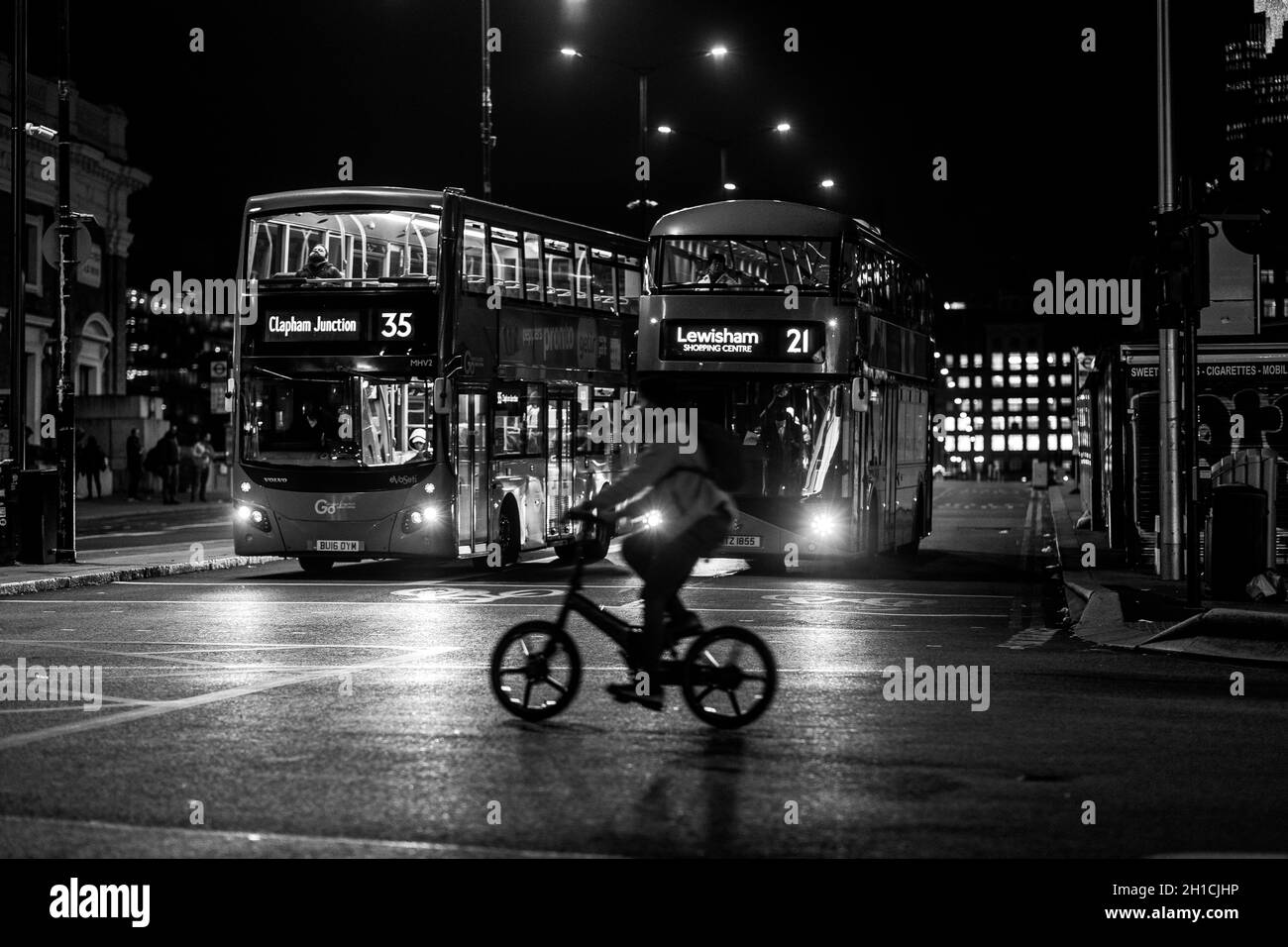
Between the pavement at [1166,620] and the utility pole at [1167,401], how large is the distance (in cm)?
43

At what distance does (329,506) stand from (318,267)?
2.76 meters

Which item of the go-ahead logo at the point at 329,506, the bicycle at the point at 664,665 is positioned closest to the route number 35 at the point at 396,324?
the go-ahead logo at the point at 329,506

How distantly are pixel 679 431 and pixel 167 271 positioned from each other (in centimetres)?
11831

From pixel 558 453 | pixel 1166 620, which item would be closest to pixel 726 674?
pixel 1166 620

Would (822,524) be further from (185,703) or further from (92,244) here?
(92,244)

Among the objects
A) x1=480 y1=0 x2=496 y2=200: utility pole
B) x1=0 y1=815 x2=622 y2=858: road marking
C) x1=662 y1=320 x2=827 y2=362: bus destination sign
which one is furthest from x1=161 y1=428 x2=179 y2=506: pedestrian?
x1=0 y1=815 x2=622 y2=858: road marking

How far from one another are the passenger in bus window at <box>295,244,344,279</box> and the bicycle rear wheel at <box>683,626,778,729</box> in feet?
40.2

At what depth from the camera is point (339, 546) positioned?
21172 millimetres

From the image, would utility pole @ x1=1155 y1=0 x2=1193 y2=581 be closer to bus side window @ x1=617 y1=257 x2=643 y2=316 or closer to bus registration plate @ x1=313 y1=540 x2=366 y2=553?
bus side window @ x1=617 y1=257 x2=643 y2=316

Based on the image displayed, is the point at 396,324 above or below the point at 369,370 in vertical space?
above

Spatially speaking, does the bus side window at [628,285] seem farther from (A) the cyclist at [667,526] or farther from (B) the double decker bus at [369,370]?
(A) the cyclist at [667,526]

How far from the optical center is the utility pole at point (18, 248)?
21.9 metres

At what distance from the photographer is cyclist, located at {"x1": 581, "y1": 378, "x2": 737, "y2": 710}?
9469 mm
